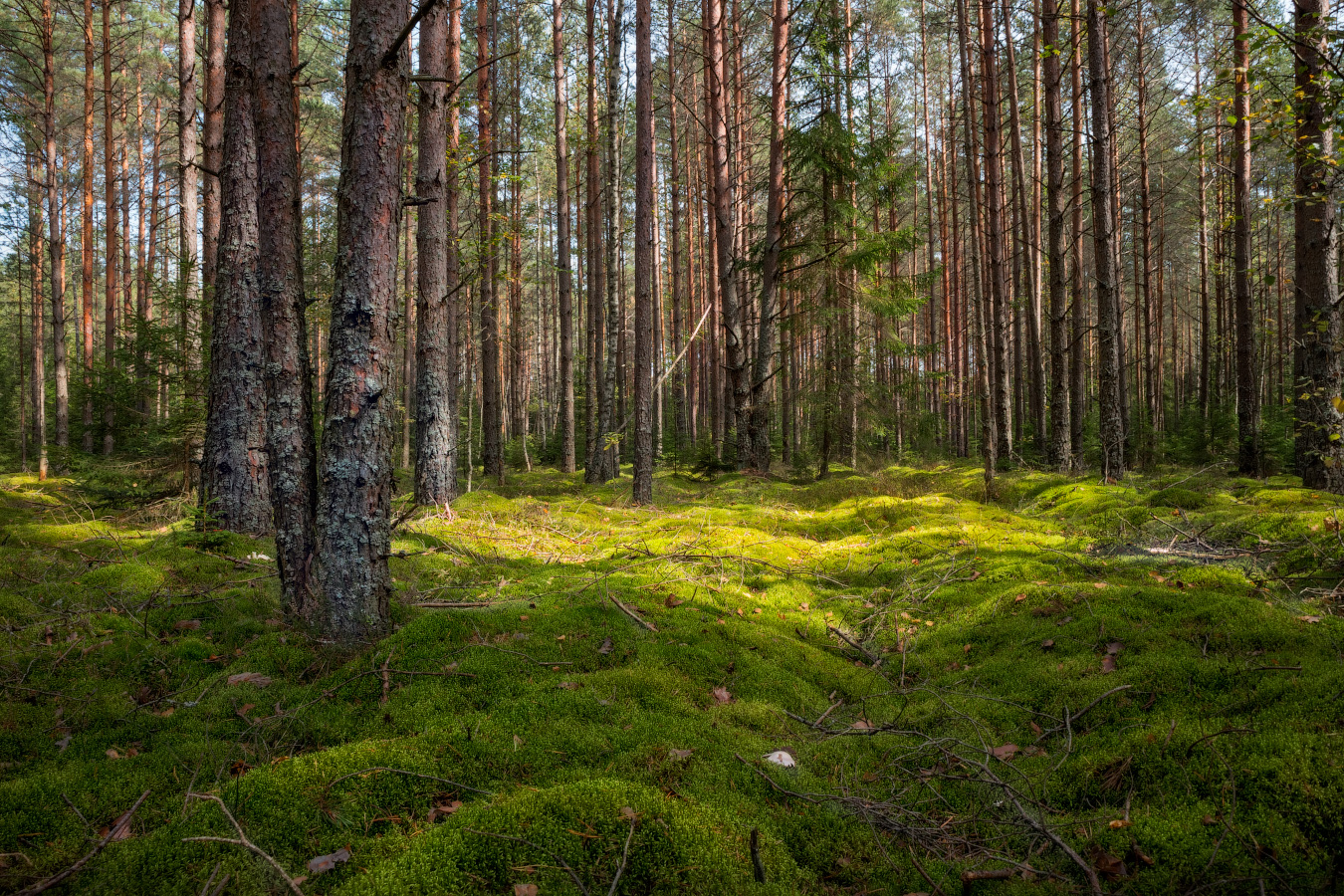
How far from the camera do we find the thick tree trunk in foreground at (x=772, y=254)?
11969 millimetres

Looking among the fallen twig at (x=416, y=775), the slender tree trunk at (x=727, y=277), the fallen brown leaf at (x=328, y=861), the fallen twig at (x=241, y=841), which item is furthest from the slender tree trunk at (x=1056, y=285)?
the fallen twig at (x=241, y=841)

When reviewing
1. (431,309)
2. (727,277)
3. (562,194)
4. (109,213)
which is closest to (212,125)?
(431,309)

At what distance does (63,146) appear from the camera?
23266 millimetres

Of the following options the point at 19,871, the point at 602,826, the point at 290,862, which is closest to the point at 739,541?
the point at 602,826

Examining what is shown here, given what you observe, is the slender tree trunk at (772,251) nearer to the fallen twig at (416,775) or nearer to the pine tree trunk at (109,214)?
the fallen twig at (416,775)

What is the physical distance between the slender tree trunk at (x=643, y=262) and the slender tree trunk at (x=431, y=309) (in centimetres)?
280

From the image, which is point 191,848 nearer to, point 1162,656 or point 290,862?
point 290,862

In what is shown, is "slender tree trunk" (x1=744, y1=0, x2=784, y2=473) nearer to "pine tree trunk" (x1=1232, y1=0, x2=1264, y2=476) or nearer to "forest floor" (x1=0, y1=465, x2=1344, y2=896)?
"forest floor" (x1=0, y1=465, x2=1344, y2=896)

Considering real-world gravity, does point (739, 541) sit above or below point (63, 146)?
below

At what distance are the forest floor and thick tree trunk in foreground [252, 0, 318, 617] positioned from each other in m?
0.56

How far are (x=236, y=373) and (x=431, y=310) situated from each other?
2.84m

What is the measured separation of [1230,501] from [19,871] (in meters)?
9.64

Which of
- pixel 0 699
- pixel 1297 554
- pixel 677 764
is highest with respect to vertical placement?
pixel 1297 554

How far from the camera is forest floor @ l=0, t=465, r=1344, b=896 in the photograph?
1.92 m
